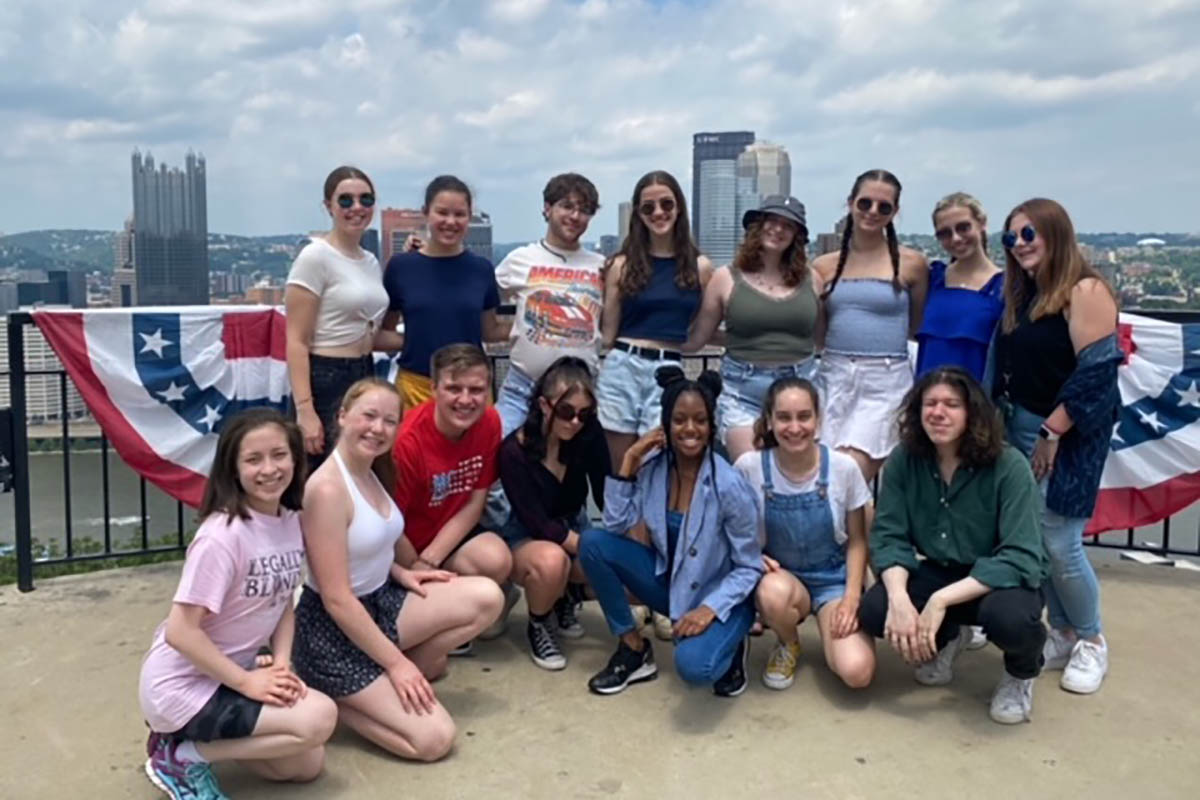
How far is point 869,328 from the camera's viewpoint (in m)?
3.72

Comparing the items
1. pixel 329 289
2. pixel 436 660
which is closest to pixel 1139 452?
pixel 436 660

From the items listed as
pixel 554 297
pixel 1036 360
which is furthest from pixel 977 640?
pixel 554 297

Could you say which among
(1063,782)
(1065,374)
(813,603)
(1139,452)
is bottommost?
(1063,782)

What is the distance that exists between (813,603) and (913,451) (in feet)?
2.07

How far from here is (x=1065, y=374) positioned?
10.9 feet

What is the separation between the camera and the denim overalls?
11.2 feet

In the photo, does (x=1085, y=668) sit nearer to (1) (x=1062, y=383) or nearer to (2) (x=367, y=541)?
(1) (x=1062, y=383)

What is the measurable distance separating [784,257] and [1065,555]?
144cm

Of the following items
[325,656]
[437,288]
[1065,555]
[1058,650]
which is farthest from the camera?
[437,288]

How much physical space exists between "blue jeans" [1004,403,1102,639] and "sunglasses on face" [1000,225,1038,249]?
560 mm

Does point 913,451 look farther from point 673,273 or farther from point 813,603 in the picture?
point 673,273

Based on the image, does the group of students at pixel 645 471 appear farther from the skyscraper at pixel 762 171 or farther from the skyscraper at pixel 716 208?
the skyscraper at pixel 762 171

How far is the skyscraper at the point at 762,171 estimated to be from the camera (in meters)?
4.88

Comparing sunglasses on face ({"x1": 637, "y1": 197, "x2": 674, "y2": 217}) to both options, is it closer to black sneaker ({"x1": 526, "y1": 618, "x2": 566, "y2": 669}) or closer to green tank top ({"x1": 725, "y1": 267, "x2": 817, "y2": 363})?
green tank top ({"x1": 725, "y1": 267, "x2": 817, "y2": 363})
